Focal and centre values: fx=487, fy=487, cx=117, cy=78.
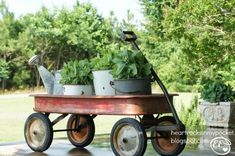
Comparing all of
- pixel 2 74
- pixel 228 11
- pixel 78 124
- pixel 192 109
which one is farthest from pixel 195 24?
pixel 2 74

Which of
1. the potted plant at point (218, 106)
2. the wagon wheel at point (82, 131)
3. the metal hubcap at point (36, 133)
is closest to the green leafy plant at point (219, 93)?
the potted plant at point (218, 106)

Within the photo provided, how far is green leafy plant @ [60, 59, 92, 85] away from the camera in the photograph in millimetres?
4836

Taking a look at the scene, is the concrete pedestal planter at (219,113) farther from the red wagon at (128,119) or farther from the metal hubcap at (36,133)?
the metal hubcap at (36,133)

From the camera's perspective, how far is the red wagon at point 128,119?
4141 mm

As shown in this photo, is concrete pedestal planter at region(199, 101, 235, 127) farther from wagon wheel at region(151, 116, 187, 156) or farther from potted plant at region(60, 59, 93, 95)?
potted plant at region(60, 59, 93, 95)

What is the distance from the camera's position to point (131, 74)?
4.30m

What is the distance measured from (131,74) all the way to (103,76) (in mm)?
336

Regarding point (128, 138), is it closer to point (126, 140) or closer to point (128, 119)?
point (126, 140)

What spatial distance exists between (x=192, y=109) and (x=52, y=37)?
1549 centimetres

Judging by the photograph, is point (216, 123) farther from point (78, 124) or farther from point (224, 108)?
point (78, 124)

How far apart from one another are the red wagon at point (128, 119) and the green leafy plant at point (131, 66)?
0.09 m

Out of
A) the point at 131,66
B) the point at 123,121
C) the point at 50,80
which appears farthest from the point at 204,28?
the point at 123,121

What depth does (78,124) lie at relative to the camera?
17.9ft

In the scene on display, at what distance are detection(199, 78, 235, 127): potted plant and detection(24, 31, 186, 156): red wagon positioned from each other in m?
2.76
